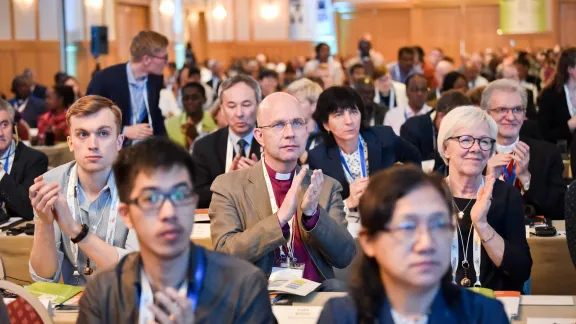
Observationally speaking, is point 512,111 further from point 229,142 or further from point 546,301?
point 546,301

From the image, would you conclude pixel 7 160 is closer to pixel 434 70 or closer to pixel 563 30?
pixel 434 70

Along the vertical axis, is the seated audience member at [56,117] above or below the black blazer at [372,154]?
above

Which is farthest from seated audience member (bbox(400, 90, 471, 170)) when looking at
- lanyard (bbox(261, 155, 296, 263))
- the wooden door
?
the wooden door

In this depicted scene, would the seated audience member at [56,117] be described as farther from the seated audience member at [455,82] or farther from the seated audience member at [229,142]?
the seated audience member at [455,82]

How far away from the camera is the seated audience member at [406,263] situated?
6.86ft

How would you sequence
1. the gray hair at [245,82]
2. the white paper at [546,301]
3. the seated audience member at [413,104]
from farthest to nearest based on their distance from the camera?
the seated audience member at [413,104]
the gray hair at [245,82]
the white paper at [546,301]

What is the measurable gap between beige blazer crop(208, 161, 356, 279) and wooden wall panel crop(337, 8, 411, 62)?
2370 cm

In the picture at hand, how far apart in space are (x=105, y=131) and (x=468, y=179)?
5.26 feet

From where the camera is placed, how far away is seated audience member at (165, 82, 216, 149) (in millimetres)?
8508

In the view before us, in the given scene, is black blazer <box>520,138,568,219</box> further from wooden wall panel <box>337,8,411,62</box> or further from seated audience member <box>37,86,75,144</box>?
wooden wall panel <box>337,8,411,62</box>

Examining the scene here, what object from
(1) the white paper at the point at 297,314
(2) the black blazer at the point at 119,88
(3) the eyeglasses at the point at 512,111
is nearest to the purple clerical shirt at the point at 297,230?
(1) the white paper at the point at 297,314

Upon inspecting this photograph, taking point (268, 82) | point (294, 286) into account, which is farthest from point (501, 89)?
point (268, 82)

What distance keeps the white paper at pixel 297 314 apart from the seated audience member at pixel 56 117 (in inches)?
254

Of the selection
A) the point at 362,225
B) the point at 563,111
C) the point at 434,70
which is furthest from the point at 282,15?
the point at 362,225
